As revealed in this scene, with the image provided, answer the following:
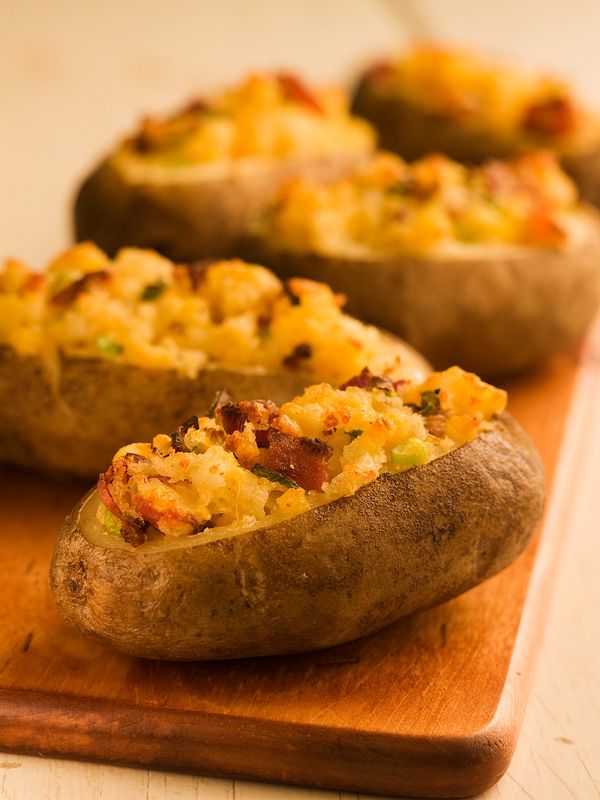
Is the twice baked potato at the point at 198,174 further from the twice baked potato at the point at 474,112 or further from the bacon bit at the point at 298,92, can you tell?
the twice baked potato at the point at 474,112

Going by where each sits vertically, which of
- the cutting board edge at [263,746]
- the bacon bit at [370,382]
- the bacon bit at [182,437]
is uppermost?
the bacon bit at [370,382]

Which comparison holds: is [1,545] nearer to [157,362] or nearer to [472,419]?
[157,362]

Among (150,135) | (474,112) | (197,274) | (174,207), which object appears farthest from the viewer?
(474,112)

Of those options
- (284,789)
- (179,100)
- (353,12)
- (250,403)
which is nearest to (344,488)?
(250,403)

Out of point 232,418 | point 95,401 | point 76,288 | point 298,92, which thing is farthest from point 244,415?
point 298,92

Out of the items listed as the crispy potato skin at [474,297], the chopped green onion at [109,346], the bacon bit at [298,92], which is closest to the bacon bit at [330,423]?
the chopped green onion at [109,346]

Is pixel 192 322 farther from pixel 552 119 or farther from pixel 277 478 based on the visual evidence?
pixel 552 119
